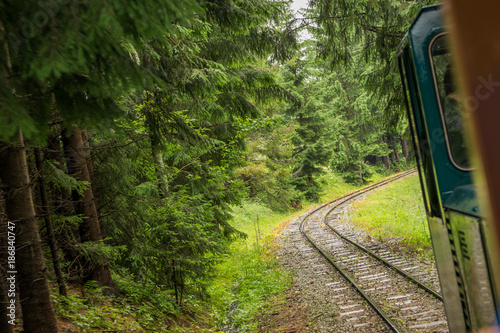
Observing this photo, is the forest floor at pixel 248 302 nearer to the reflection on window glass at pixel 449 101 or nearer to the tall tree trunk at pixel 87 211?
the tall tree trunk at pixel 87 211

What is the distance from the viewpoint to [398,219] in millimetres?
15578

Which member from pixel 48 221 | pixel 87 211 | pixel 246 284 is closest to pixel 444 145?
pixel 48 221

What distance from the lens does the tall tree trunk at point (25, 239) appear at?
367cm

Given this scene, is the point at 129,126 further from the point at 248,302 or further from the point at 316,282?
the point at 316,282

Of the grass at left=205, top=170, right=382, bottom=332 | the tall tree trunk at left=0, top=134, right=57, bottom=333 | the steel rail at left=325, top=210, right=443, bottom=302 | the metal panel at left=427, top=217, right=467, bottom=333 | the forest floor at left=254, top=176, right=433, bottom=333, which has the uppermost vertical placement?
the tall tree trunk at left=0, top=134, right=57, bottom=333

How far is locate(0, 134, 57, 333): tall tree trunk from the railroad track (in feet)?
17.9

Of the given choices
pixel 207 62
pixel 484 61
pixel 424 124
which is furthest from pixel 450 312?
pixel 207 62

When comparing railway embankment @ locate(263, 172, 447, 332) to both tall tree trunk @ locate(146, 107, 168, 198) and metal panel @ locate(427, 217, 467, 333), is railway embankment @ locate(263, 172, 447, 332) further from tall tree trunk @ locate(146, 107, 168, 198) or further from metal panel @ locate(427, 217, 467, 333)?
tall tree trunk @ locate(146, 107, 168, 198)

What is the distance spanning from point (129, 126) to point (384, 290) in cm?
681

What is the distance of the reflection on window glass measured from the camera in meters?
2.97

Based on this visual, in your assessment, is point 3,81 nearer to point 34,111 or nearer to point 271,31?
point 34,111

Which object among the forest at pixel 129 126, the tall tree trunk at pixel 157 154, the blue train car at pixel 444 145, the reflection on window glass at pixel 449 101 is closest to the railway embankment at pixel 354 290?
the forest at pixel 129 126

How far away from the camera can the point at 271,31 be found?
10438mm

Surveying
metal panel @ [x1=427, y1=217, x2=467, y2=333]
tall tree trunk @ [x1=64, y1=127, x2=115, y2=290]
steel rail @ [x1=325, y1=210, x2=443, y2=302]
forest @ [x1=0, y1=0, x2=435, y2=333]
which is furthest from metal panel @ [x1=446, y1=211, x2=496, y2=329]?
tall tree trunk @ [x1=64, y1=127, x2=115, y2=290]
